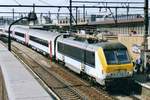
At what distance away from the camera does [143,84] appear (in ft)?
67.6

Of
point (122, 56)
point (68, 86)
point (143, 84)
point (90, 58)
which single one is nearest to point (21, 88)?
point (143, 84)

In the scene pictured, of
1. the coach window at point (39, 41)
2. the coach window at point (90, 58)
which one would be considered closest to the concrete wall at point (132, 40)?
the coach window at point (90, 58)

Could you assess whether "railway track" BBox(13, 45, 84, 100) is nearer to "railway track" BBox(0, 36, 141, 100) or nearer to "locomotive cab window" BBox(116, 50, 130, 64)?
"railway track" BBox(0, 36, 141, 100)

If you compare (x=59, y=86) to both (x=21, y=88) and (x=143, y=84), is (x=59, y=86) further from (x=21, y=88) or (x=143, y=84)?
(x=21, y=88)

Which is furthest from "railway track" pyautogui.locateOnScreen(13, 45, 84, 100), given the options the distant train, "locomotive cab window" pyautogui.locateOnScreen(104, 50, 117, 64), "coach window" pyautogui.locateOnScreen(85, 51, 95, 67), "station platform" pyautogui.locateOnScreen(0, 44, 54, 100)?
"station platform" pyautogui.locateOnScreen(0, 44, 54, 100)

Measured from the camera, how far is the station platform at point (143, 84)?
19219 millimetres

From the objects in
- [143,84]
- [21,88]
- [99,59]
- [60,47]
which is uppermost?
[99,59]

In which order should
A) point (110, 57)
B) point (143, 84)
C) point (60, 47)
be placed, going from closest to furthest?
1. point (143, 84)
2. point (110, 57)
3. point (60, 47)

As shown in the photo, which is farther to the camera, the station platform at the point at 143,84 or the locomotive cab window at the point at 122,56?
the locomotive cab window at the point at 122,56

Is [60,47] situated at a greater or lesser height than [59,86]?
greater

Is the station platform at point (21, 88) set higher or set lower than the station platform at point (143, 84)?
higher

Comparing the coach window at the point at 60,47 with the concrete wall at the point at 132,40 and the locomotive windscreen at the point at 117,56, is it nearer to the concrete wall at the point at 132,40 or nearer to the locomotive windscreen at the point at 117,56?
the concrete wall at the point at 132,40

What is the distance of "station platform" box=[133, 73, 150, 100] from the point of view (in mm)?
19219

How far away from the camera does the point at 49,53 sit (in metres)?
A: 39.3
